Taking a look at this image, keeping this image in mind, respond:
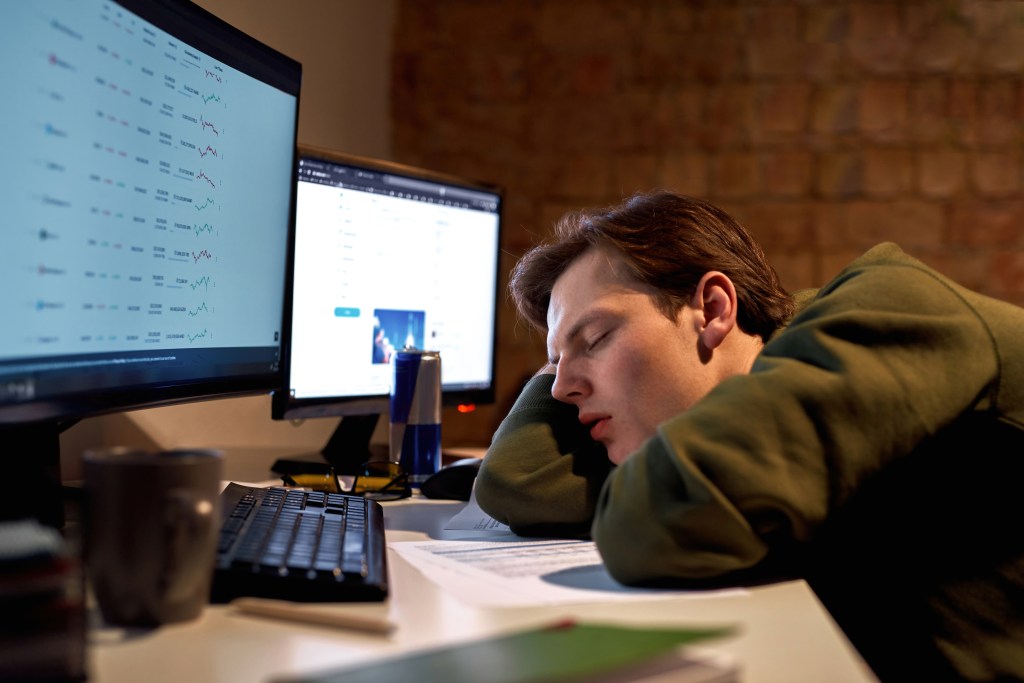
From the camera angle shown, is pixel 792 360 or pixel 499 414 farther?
pixel 499 414

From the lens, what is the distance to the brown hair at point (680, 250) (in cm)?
119

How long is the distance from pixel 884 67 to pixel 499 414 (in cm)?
143

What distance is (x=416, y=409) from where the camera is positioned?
151 centimetres

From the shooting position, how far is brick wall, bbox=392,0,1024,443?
103 inches

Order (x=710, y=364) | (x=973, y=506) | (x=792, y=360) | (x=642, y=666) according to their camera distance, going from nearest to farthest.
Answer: (x=642, y=666) < (x=792, y=360) < (x=973, y=506) < (x=710, y=364)

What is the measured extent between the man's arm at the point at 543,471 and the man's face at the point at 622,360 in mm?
31

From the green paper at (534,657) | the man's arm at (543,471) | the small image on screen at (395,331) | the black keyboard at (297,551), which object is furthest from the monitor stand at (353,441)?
the green paper at (534,657)

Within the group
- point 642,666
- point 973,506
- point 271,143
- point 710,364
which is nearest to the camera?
point 642,666

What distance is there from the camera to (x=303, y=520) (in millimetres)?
893

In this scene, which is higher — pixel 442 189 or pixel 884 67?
pixel 884 67

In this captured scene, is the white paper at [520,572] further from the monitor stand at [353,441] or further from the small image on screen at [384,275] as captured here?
the monitor stand at [353,441]

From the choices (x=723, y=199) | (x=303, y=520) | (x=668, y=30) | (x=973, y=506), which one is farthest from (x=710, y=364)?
(x=668, y=30)

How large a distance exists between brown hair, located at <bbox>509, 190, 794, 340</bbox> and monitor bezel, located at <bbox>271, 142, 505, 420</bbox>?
42 centimetres

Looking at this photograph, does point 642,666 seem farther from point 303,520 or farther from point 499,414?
point 499,414
